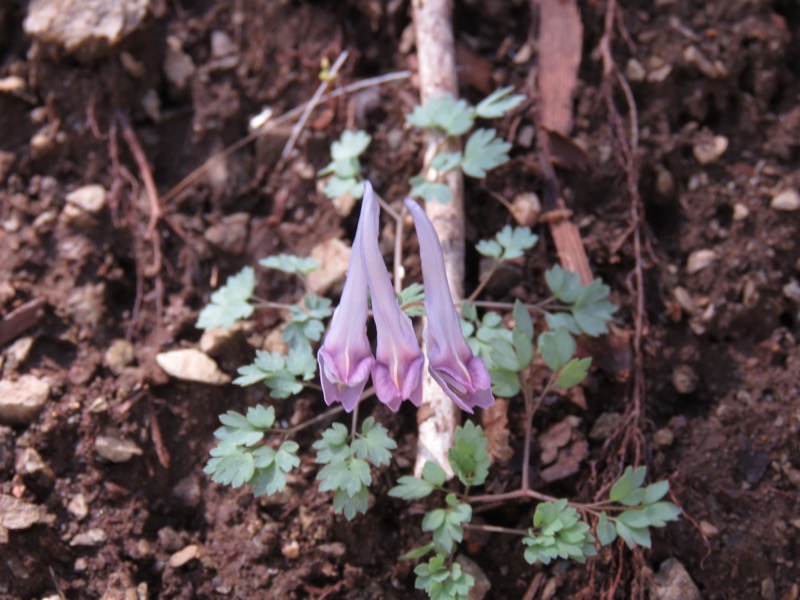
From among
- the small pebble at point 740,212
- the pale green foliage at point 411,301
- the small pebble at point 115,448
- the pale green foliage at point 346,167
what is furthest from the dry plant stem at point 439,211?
the small pebble at point 740,212

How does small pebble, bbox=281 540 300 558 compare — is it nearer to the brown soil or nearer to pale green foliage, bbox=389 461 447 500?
the brown soil

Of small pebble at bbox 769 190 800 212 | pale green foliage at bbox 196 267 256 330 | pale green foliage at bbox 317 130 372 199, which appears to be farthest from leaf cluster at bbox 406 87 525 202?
small pebble at bbox 769 190 800 212

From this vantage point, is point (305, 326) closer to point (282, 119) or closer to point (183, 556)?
point (183, 556)

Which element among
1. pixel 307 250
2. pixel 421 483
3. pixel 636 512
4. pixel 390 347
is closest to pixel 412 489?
pixel 421 483

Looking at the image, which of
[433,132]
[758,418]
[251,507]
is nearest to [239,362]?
[251,507]

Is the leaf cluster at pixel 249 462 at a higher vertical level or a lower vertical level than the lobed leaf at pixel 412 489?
higher

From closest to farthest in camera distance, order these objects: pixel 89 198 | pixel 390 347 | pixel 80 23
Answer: pixel 390 347 → pixel 89 198 → pixel 80 23

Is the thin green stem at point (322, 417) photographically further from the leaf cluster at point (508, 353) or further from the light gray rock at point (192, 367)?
the leaf cluster at point (508, 353)

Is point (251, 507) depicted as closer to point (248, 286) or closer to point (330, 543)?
point (330, 543)
